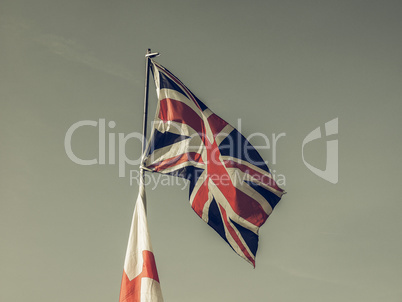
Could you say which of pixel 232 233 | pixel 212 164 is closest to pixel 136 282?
pixel 232 233

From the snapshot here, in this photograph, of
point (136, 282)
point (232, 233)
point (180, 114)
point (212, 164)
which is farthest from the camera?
point (212, 164)

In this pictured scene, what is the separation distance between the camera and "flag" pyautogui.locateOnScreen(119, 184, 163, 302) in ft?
66.5

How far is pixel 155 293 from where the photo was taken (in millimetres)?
20312

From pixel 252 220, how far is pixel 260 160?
7.84 feet

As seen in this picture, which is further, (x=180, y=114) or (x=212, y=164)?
(x=212, y=164)

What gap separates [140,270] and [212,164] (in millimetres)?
5379

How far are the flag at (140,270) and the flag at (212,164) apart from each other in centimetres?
252

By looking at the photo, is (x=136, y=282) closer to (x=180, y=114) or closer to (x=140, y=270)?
(x=140, y=270)

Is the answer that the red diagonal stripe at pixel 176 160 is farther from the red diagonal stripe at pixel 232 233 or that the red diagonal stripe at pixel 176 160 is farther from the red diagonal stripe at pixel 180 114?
the red diagonal stripe at pixel 232 233

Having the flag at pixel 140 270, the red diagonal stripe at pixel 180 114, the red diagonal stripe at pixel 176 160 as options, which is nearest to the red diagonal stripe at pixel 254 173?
the red diagonal stripe at pixel 176 160

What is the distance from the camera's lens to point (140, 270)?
2059cm

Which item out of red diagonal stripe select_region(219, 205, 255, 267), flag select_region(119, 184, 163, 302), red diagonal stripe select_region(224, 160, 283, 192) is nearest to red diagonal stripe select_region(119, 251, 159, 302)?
flag select_region(119, 184, 163, 302)

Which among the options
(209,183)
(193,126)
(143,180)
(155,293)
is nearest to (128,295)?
(155,293)

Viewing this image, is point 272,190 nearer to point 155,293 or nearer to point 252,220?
point 252,220
